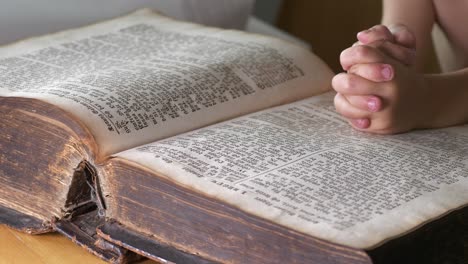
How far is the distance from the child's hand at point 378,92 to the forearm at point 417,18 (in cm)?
23

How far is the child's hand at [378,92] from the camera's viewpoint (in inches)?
34.7

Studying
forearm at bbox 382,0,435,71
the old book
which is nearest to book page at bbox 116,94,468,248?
the old book

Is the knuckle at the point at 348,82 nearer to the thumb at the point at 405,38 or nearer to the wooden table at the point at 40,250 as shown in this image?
the thumb at the point at 405,38

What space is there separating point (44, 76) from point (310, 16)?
1.05m

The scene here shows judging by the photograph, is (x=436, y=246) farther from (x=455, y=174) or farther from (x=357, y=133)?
(x=357, y=133)

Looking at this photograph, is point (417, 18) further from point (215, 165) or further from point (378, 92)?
point (215, 165)

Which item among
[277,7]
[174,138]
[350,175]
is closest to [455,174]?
[350,175]

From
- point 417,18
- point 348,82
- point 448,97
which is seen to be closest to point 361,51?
point 348,82

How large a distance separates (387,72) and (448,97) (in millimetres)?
121

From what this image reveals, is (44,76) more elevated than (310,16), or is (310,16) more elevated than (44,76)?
(44,76)

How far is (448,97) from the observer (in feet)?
3.17

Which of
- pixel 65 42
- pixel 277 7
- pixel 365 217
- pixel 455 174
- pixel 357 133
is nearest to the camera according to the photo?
pixel 365 217

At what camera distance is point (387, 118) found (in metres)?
0.88

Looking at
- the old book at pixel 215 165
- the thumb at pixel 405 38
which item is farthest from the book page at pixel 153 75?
the thumb at pixel 405 38
